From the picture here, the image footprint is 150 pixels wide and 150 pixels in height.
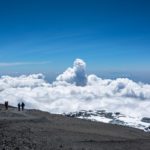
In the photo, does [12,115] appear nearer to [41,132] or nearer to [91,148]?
[41,132]

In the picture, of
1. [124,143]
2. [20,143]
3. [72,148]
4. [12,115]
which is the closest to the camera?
[20,143]

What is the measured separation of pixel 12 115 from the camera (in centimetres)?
5528

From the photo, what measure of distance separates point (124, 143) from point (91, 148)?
6213mm

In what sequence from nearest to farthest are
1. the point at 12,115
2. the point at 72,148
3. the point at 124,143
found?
1. the point at 72,148
2. the point at 124,143
3. the point at 12,115

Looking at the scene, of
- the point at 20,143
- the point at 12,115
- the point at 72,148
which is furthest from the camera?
the point at 12,115

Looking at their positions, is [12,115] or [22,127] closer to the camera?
[22,127]

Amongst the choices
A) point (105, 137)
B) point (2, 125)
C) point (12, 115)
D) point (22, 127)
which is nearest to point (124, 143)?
point (105, 137)

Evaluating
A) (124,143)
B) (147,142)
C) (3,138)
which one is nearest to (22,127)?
(3,138)

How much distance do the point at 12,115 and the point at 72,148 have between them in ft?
80.0

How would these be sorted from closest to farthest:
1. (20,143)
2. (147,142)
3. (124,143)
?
1. (20,143)
2. (124,143)
3. (147,142)

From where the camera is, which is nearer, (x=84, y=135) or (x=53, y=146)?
(x=53, y=146)

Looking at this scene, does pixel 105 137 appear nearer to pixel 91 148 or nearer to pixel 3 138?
pixel 91 148

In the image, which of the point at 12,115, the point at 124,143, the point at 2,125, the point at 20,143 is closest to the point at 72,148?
the point at 20,143

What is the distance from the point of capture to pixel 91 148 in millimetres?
34562
